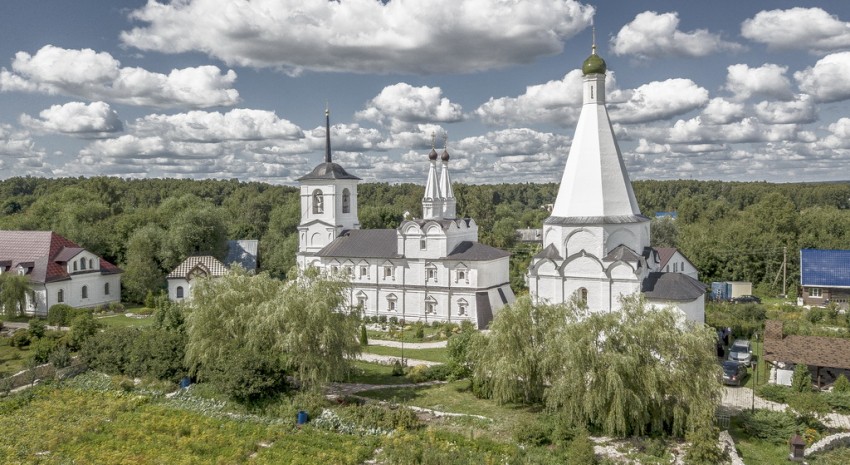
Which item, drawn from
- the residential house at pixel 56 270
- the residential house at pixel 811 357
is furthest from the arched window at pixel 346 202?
the residential house at pixel 811 357

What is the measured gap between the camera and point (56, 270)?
36656 millimetres

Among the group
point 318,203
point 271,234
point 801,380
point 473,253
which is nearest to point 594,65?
point 473,253

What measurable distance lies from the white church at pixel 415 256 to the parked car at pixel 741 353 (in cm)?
1172

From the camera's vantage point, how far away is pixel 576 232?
25625 mm

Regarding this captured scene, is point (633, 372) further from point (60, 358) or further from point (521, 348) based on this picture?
point (60, 358)

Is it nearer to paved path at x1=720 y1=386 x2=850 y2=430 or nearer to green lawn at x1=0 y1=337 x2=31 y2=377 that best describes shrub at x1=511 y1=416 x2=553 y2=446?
paved path at x1=720 y1=386 x2=850 y2=430

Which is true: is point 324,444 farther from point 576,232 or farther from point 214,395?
point 576,232

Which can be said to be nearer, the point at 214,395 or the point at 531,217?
the point at 214,395

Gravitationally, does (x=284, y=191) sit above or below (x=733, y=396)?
above

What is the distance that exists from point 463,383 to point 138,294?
26521 millimetres

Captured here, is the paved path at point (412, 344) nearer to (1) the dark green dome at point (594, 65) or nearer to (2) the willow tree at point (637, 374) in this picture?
(2) the willow tree at point (637, 374)

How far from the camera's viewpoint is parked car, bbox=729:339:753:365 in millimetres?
25047

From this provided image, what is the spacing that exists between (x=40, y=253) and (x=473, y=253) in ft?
83.0

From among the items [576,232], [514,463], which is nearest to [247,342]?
[514,463]
